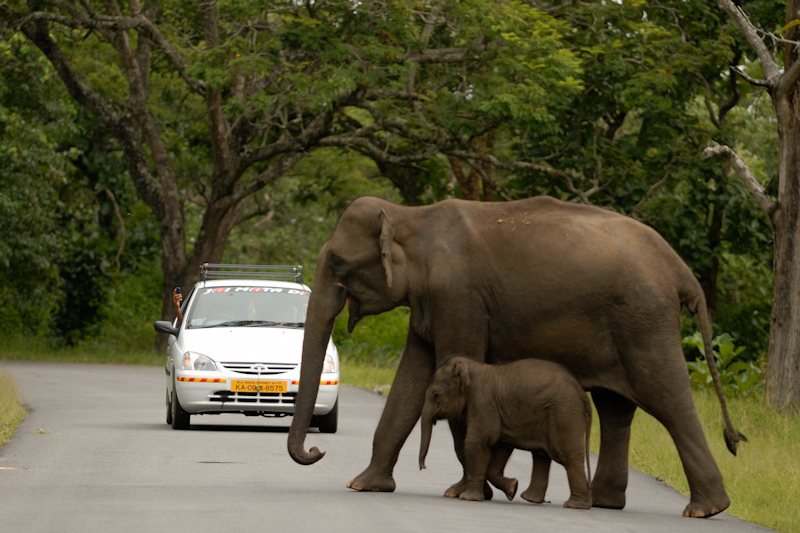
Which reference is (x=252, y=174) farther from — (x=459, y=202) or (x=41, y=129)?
(x=459, y=202)

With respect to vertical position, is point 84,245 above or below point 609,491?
below

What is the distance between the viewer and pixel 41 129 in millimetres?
28094

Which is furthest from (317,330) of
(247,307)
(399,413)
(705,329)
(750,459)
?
(247,307)

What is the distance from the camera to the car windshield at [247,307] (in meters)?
16.2

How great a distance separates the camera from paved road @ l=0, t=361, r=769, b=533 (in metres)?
8.32

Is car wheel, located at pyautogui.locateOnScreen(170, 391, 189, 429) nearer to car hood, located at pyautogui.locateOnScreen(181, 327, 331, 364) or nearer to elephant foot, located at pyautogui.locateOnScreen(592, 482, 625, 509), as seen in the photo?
car hood, located at pyautogui.locateOnScreen(181, 327, 331, 364)

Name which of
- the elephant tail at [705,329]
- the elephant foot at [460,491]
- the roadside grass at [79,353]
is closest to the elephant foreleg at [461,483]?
the elephant foot at [460,491]

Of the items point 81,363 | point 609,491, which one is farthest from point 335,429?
point 81,363

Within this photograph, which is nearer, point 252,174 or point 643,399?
point 643,399

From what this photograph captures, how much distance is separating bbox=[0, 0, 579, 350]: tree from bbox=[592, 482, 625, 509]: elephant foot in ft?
50.0

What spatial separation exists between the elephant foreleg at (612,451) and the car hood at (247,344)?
586 cm

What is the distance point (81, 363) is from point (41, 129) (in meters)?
7.00

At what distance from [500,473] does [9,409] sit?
875cm

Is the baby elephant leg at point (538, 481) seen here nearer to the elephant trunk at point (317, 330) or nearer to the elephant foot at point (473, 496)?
the elephant foot at point (473, 496)
